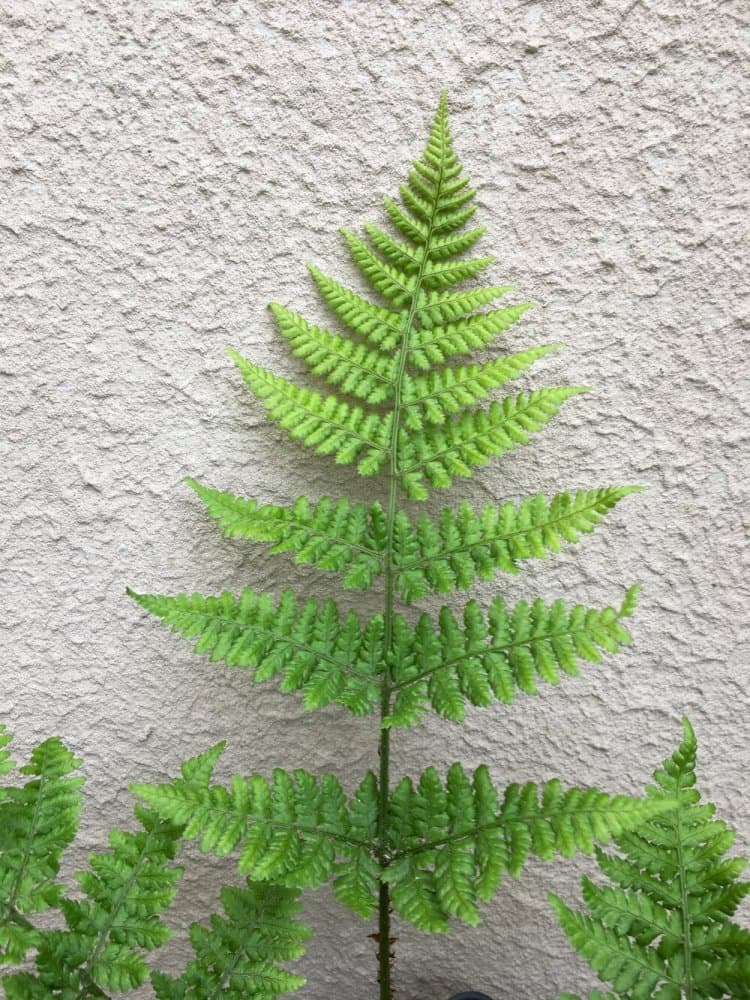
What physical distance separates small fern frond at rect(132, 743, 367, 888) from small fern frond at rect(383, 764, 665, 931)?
0.09 metres

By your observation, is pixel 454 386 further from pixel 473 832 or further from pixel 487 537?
pixel 473 832

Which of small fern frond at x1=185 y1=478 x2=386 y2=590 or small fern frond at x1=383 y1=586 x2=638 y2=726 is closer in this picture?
small fern frond at x1=383 y1=586 x2=638 y2=726

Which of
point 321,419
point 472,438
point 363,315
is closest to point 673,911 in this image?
point 472,438

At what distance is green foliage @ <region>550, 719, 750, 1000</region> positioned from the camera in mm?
1048

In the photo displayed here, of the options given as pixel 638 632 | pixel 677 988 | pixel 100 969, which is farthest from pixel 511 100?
pixel 100 969

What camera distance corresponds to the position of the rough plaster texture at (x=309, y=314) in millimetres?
1198

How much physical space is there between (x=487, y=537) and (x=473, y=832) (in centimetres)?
42

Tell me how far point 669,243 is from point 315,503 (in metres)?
0.73

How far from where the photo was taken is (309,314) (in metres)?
1.30

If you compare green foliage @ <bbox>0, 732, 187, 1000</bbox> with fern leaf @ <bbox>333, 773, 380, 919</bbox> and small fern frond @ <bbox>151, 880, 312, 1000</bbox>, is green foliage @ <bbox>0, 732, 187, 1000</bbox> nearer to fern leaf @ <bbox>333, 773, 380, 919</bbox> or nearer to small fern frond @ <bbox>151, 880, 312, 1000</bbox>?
small fern frond @ <bbox>151, 880, 312, 1000</bbox>

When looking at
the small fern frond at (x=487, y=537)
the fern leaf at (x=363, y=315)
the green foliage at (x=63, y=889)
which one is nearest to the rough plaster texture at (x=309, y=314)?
the fern leaf at (x=363, y=315)

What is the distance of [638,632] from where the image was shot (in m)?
1.44

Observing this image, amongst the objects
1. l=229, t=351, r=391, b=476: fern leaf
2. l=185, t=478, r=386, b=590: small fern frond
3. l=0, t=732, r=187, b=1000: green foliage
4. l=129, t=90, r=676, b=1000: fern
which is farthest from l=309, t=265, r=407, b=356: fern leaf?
l=0, t=732, r=187, b=1000: green foliage

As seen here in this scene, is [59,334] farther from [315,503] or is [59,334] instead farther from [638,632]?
[638,632]
